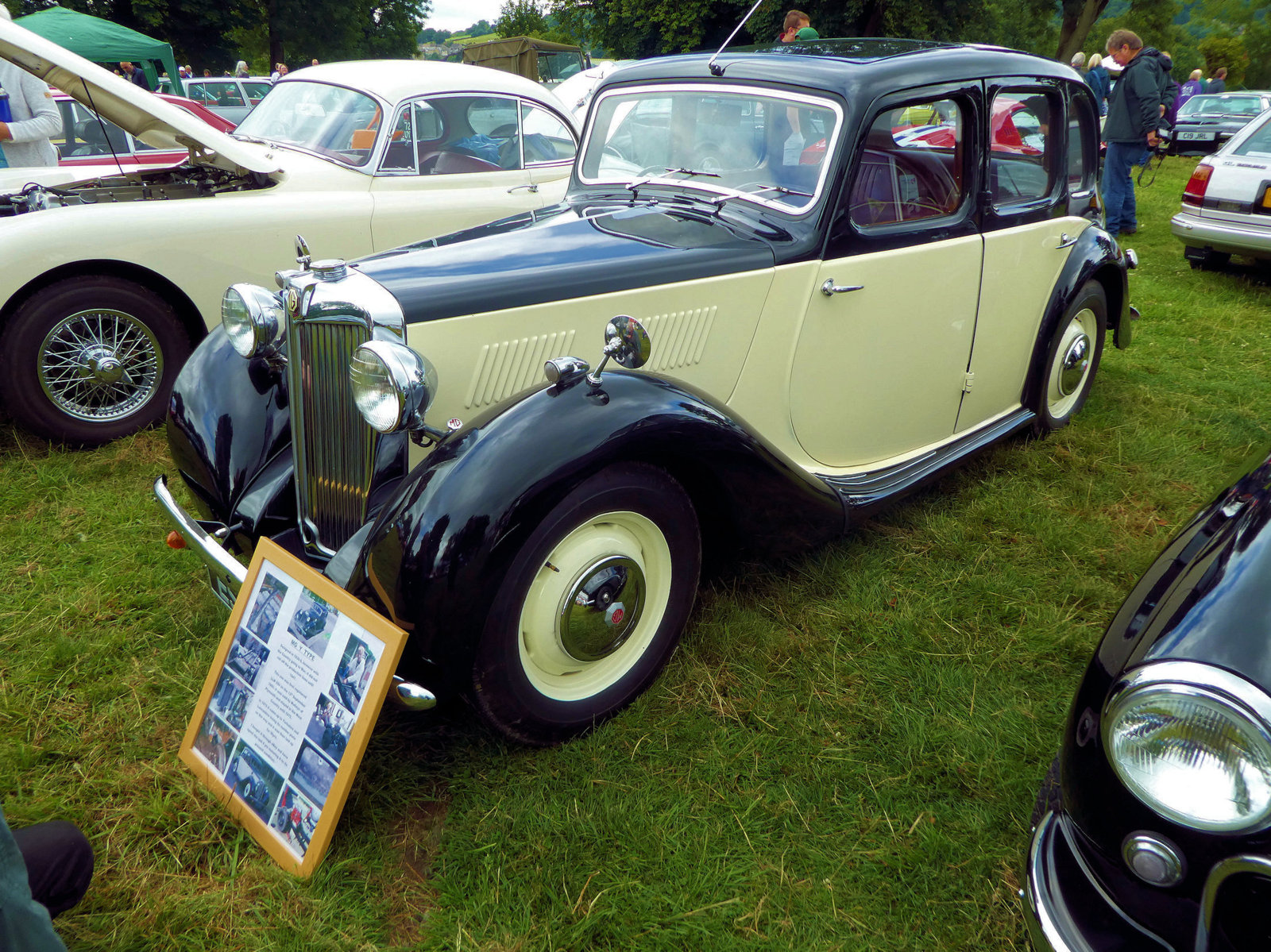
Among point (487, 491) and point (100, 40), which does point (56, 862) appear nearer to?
point (487, 491)

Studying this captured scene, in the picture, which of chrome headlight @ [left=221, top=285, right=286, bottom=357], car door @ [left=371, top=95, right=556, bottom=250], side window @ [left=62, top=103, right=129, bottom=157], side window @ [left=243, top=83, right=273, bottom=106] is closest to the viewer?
chrome headlight @ [left=221, top=285, right=286, bottom=357]

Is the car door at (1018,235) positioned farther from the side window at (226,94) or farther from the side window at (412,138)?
the side window at (226,94)

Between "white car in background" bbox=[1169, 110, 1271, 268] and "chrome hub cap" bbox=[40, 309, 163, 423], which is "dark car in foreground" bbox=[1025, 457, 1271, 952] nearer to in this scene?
"chrome hub cap" bbox=[40, 309, 163, 423]

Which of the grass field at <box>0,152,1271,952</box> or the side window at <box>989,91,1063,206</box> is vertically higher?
the side window at <box>989,91,1063,206</box>

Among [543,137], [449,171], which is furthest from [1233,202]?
[449,171]

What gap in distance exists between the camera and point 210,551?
213cm

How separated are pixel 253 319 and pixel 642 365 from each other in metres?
1.08

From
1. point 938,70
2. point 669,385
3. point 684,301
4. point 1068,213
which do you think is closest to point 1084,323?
point 1068,213

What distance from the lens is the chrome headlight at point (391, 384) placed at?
5.98 ft

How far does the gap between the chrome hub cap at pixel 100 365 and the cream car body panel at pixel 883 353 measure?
2974mm

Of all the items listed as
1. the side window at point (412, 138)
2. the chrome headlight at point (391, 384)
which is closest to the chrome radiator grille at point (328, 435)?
the chrome headlight at point (391, 384)

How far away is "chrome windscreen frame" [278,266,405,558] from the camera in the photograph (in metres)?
2.03

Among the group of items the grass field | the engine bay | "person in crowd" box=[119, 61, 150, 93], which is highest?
"person in crowd" box=[119, 61, 150, 93]

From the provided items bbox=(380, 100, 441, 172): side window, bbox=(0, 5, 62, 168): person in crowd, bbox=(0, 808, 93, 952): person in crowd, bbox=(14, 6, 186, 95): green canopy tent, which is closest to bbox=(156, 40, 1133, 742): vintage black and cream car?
bbox=(0, 808, 93, 952): person in crowd
